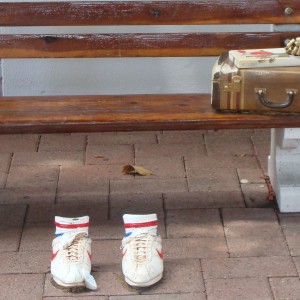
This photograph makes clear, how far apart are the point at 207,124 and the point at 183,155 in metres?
1.15

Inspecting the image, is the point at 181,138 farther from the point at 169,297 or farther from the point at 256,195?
the point at 169,297

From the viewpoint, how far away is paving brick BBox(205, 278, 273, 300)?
3660 millimetres

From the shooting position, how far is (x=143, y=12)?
4488 millimetres

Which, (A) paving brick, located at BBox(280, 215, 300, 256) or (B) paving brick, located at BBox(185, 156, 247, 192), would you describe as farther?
(B) paving brick, located at BBox(185, 156, 247, 192)

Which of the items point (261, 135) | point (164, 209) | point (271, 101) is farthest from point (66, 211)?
point (261, 135)

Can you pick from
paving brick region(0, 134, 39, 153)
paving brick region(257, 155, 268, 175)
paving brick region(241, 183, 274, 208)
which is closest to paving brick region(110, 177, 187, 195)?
paving brick region(241, 183, 274, 208)

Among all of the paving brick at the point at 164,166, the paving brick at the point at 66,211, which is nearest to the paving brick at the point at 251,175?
the paving brick at the point at 164,166

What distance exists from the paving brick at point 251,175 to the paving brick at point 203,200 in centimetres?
17

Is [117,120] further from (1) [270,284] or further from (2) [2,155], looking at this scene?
(2) [2,155]

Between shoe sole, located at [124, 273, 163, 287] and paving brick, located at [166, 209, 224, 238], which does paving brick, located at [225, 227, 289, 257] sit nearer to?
paving brick, located at [166, 209, 224, 238]

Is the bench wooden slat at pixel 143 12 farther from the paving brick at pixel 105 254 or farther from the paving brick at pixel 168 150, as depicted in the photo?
the paving brick at pixel 105 254

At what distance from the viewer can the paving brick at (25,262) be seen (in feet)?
12.7

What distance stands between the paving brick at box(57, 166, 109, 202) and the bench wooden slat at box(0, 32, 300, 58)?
618 mm

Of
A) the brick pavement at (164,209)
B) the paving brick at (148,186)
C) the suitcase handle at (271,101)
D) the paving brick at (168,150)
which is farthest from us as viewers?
the paving brick at (168,150)
